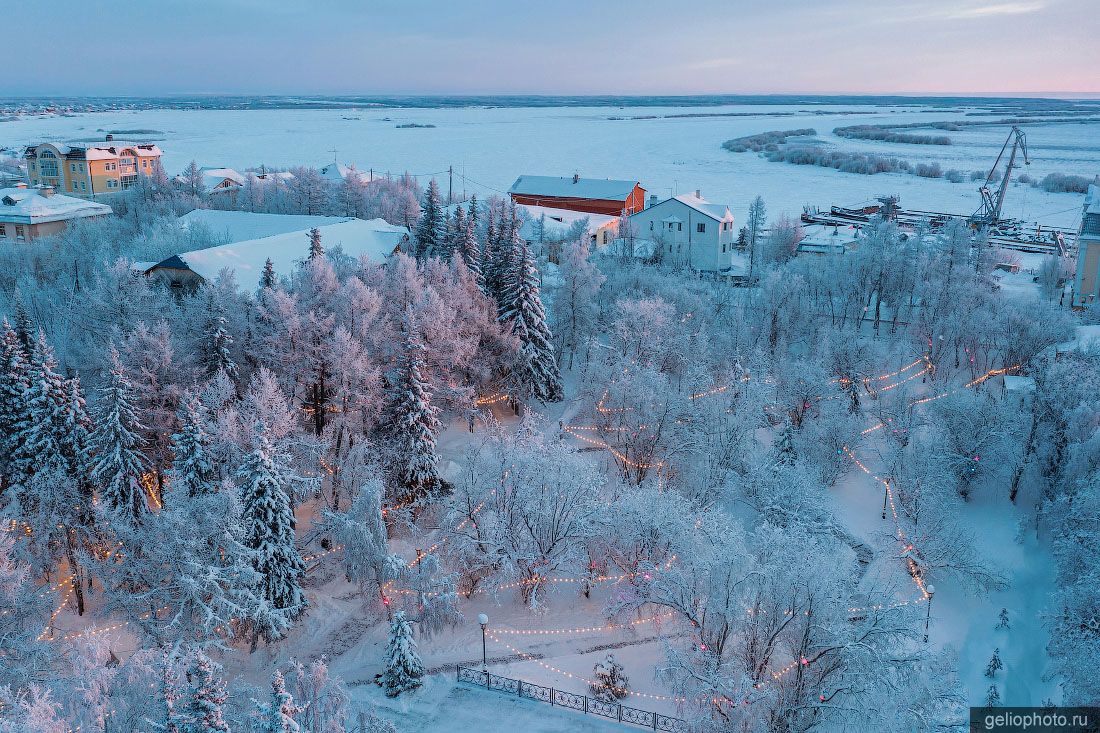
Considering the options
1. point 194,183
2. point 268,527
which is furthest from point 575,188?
point 268,527

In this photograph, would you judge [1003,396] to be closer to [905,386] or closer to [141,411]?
[905,386]

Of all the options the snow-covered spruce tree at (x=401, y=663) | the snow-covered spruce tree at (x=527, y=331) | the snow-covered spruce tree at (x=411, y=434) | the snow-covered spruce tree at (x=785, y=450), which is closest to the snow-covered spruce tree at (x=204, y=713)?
the snow-covered spruce tree at (x=401, y=663)

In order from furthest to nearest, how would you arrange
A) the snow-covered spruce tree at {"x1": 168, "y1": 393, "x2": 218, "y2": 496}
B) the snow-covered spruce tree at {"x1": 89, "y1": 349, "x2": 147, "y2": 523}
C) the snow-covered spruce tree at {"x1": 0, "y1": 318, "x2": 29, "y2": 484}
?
the snow-covered spruce tree at {"x1": 0, "y1": 318, "x2": 29, "y2": 484} < the snow-covered spruce tree at {"x1": 89, "y1": 349, "x2": 147, "y2": 523} < the snow-covered spruce tree at {"x1": 168, "y1": 393, "x2": 218, "y2": 496}

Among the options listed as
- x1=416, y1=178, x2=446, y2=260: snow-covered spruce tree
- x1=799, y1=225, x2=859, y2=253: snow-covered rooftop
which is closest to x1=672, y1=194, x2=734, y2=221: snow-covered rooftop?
x1=799, y1=225, x2=859, y2=253: snow-covered rooftop

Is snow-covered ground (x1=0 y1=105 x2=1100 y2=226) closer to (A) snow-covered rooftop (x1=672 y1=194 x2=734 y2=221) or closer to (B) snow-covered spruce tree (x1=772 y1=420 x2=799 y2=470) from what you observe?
(A) snow-covered rooftop (x1=672 y1=194 x2=734 y2=221)

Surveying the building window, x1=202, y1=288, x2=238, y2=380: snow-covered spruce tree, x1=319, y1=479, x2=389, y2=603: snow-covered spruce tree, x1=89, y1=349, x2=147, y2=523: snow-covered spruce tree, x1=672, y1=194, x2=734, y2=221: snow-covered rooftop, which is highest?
the building window

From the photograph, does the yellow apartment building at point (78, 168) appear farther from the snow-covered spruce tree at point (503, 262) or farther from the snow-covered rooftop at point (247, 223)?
the snow-covered spruce tree at point (503, 262)

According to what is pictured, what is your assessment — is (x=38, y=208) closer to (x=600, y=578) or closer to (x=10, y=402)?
(x=10, y=402)
